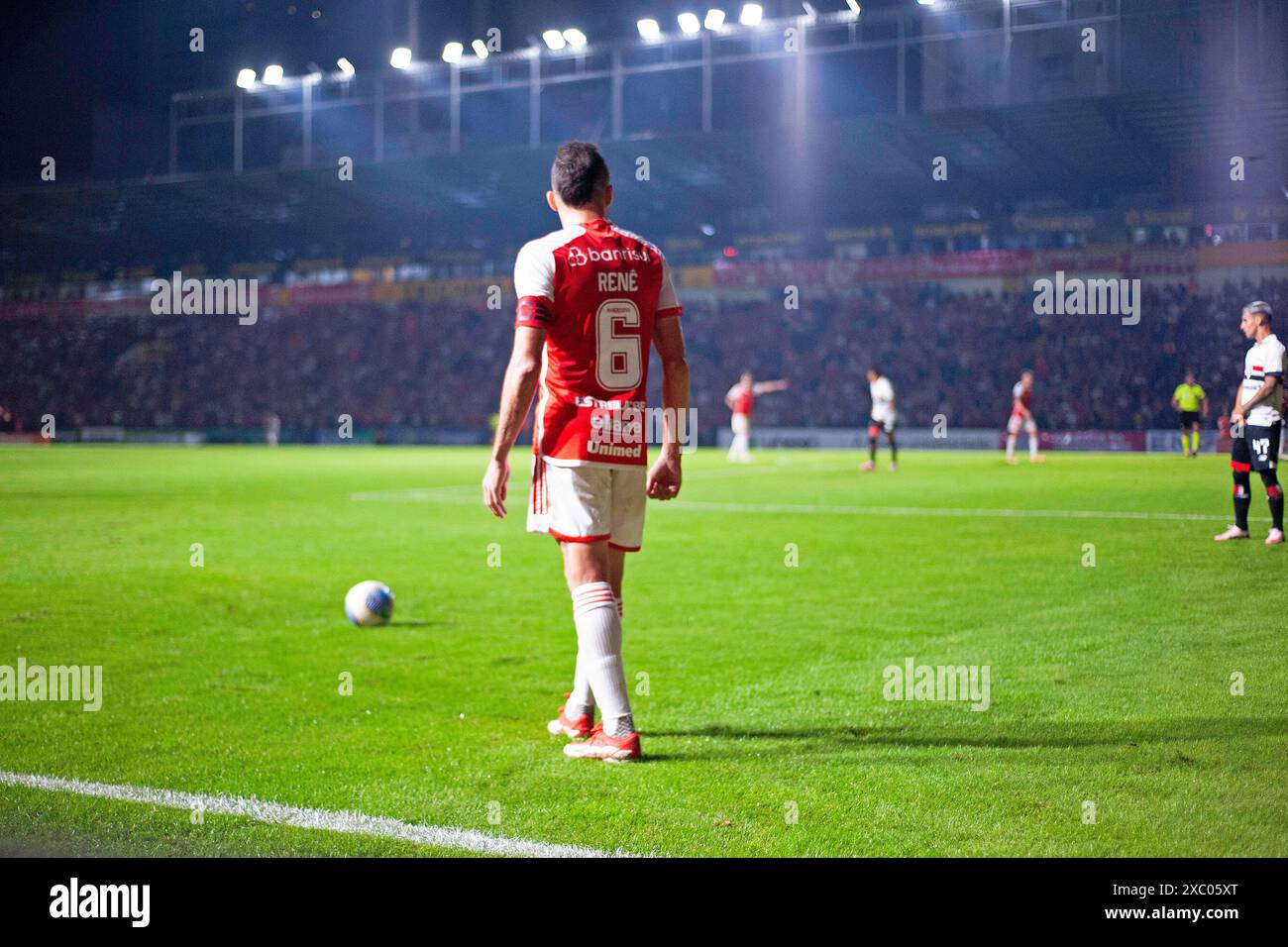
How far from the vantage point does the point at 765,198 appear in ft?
152

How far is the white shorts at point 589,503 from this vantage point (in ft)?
16.1

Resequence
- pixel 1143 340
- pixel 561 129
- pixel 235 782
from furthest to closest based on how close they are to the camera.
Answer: pixel 561 129
pixel 1143 340
pixel 235 782

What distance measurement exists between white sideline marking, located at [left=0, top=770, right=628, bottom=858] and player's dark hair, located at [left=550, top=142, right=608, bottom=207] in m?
2.56

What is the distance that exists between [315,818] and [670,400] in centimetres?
222

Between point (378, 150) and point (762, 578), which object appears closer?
point (762, 578)

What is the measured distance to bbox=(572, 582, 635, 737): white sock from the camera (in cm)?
487

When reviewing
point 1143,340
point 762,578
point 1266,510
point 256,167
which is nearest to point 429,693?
point 762,578

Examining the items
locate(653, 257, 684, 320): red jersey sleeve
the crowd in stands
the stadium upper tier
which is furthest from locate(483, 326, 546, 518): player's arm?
the stadium upper tier

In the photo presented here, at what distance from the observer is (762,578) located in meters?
10.3

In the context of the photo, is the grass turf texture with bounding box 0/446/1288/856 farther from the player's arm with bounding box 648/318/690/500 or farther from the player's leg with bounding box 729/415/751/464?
the player's leg with bounding box 729/415/751/464

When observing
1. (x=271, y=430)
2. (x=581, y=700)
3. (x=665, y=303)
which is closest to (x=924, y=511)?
(x=581, y=700)

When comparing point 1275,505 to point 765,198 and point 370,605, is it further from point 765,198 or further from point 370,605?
point 765,198

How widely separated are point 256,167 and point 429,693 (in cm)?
4731

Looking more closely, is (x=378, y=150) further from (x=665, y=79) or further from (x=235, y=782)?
(x=235, y=782)
